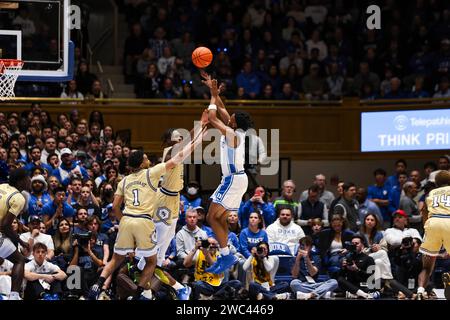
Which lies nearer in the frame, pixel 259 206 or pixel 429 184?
pixel 259 206

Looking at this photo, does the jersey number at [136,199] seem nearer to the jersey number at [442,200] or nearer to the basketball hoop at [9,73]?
the basketball hoop at [9,73]

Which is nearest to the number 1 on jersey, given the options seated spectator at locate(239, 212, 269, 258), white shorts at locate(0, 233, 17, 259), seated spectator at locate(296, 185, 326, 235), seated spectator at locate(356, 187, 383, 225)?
white shorts at locate(0, 233, 17, 259)

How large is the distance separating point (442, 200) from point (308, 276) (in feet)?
10.2

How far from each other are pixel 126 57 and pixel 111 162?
18.2ft

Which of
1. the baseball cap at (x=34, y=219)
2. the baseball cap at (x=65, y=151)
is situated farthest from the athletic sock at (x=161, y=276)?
the baseball cap at (x=65, y=151)

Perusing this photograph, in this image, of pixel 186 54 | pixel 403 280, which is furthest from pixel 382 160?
pixel 403 280

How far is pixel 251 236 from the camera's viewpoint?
58.4ft

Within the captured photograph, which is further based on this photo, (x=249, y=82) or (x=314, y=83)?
(x=314, y=83)

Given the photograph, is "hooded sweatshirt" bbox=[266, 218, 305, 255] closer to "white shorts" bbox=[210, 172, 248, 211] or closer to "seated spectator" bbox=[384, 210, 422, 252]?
"seated spectator" bbox=[384, 210, 422, 252]

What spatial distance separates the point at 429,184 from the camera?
A: 67.2 feet

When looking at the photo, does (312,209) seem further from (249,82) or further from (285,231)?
(249,82)

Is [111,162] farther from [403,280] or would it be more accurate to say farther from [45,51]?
[403,280]

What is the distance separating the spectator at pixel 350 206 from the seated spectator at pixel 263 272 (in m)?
2.28

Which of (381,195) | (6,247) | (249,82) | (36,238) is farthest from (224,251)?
(249,82)
